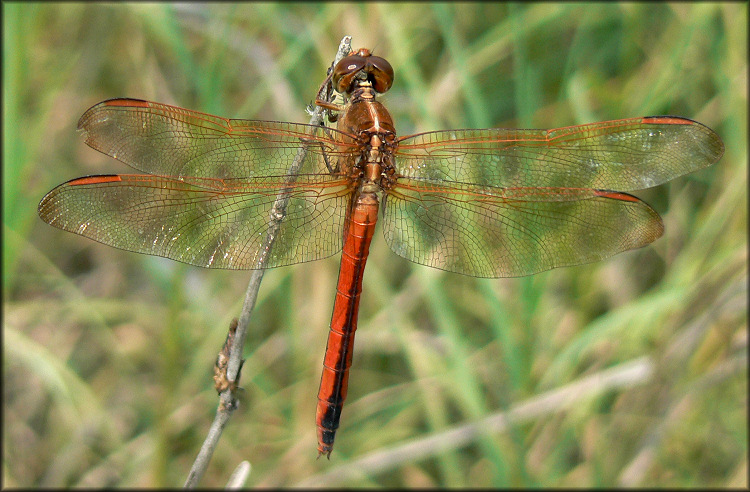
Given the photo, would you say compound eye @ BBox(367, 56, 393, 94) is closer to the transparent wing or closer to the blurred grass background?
the transparent wing

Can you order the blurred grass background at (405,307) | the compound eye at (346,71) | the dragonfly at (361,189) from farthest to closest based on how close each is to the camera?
the blurred grass background at (405,307) < the compound eye at (346,71) < the dragonfly at (361,189)

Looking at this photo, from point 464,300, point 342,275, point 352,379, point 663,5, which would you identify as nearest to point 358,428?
point 352,379

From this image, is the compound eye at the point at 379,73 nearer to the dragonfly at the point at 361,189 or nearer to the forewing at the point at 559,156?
the dragonfly at the point at 361,189

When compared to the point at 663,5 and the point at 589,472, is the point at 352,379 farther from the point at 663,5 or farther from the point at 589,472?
the point at 663,5

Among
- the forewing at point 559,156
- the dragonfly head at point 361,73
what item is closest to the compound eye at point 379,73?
the dragonfly head at point 361,73

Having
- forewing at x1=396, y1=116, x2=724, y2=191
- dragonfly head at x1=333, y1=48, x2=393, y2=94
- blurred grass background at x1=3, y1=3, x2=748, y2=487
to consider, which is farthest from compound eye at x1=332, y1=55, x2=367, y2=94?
blurred grass background at x1=3, y1=3, x2=748, y2=487

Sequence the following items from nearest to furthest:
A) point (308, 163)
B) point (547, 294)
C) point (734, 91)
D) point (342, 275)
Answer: point (308, 163), point (342, 275), point (734, 91), point (547, 294)
